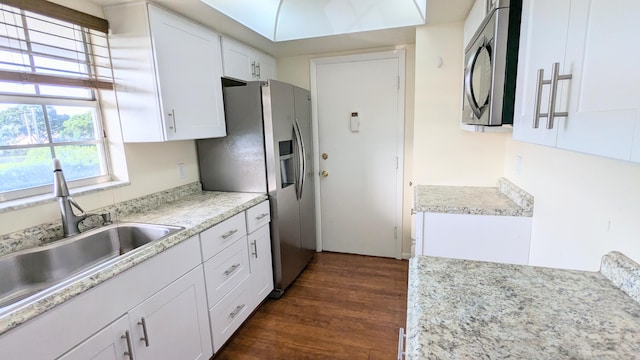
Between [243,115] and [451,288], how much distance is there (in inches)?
75.2

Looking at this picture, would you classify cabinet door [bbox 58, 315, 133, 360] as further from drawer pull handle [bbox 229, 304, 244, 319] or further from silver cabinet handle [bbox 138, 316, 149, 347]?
drawer pull handle [bbox 229, 304, 244, 319]

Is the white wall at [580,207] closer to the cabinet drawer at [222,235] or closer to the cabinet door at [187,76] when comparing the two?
the cabinet drawer at [222,235]

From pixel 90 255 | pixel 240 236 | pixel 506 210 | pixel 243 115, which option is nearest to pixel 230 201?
pixel 240 236

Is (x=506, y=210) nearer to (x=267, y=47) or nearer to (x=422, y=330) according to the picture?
(x=422, y=330)

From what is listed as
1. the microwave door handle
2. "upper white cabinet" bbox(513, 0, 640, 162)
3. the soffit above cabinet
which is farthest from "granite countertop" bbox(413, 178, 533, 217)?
the soffit above cabinet

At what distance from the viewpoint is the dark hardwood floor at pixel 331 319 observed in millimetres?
1931

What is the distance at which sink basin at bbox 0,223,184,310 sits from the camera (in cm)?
128

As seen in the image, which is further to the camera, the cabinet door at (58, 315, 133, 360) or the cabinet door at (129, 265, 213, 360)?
the cabinet door at (129, 265, 213, 360)

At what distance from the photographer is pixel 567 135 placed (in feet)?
2.30

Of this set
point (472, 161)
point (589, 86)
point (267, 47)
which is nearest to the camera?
point (589, 86)

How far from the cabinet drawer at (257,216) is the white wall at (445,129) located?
1237 millimetres

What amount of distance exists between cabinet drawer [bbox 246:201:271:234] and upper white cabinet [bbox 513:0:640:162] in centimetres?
172

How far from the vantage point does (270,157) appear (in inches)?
90.6

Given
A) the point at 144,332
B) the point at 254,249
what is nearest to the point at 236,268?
the point at 254,249
